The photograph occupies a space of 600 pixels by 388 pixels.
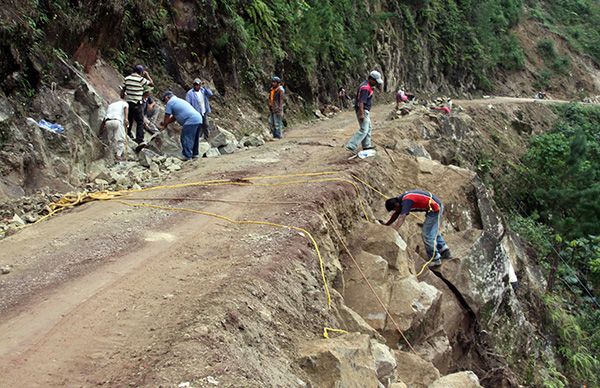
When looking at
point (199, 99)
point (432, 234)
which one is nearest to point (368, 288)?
point (432, 234)

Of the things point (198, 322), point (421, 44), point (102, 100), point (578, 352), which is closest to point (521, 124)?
point (421, 44)

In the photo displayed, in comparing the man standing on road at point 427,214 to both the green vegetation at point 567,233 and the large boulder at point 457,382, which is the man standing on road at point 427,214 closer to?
the large boulder at point 457,382

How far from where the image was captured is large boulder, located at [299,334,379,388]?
493 centimetres

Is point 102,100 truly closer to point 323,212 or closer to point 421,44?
point 323,212

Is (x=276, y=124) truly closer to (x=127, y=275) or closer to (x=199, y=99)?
(x=199, y=99)

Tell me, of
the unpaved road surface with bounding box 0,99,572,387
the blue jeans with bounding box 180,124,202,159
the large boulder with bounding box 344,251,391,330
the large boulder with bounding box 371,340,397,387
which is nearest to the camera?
the unpaved road surface with bounding box 0,99,572,387

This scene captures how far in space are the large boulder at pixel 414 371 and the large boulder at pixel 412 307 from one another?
1.89 feet

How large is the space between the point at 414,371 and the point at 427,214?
3693 millimetres

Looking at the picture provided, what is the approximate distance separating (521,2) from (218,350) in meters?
66.3

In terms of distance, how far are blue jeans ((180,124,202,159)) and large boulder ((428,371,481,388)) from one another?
724 cm

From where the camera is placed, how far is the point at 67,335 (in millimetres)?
4504

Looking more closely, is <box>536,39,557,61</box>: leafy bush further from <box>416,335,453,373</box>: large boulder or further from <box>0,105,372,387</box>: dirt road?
<box>416,335,453,373</box>: large boulder

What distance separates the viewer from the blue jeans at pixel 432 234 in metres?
9.82

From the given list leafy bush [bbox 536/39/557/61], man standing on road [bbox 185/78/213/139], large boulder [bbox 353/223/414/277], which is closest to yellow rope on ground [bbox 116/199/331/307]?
large boulder [bbox 353/223/414/277]
